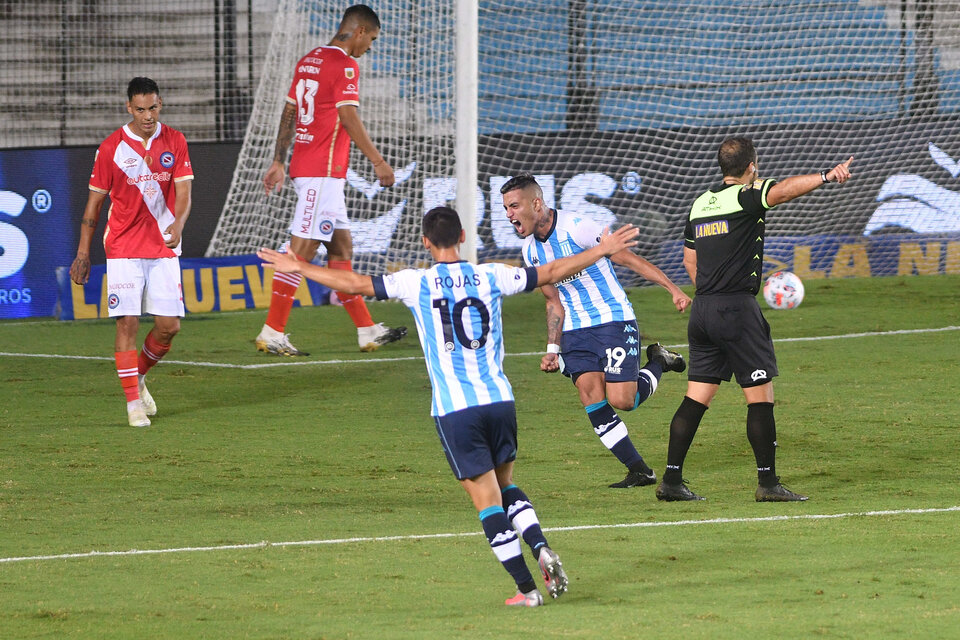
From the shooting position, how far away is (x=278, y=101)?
14.7 metres

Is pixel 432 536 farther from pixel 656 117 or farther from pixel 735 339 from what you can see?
pixel 656 117

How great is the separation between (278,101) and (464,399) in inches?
408

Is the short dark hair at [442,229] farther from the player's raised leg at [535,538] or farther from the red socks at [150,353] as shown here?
the red socks at [150,353]

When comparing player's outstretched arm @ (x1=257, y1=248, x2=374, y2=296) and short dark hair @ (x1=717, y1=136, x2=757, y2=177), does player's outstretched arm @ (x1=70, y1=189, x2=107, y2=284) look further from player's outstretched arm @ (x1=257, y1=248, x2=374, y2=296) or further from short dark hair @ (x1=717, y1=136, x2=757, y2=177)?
short dark hair @ (x1=717, y1=136, x2=757, y2=177)

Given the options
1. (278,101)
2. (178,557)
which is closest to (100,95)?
(278,101)

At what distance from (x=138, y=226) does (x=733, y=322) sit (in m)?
4.18

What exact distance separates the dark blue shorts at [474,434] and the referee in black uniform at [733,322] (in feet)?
6.00

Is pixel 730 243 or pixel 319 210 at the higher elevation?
pixel 319 210

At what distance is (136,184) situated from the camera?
28.8 feet

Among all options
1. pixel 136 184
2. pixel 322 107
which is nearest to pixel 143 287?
pixel 136 184

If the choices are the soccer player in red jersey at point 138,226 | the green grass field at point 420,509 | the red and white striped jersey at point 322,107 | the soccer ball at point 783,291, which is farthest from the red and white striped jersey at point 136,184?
the soccer ball at point 783,291

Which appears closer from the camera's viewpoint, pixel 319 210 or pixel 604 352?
pixel 604 352

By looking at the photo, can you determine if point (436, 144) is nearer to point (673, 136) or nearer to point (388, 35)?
point (388, 35)

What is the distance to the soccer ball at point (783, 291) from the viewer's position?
42.7ft
